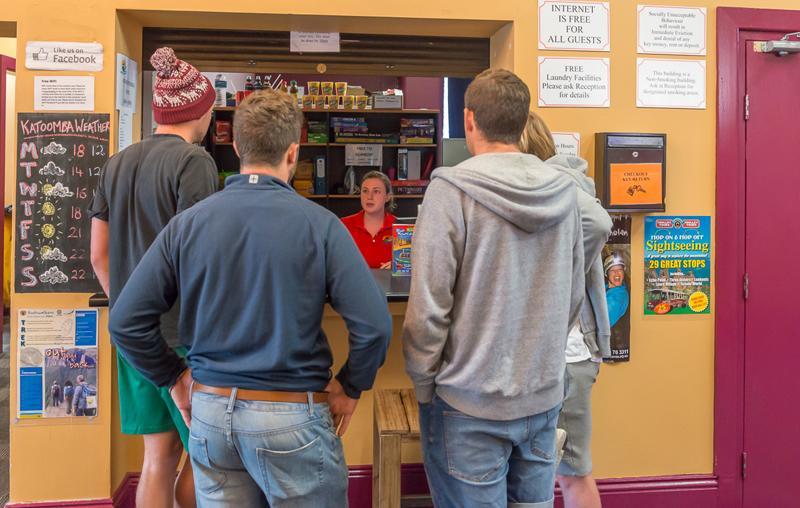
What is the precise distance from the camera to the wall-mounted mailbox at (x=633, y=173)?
255 centimetres

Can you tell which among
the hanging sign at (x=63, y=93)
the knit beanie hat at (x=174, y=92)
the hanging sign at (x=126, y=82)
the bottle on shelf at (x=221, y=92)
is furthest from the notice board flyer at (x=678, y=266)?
the bottle on shelf at (x=221, y=92)

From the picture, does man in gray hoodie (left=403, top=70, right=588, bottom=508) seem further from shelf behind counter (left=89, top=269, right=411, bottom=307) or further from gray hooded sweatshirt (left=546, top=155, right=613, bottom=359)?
shelf behind counter (left=89, top=269, right=411, bottom=307)

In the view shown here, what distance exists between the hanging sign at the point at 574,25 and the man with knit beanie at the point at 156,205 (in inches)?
53.8

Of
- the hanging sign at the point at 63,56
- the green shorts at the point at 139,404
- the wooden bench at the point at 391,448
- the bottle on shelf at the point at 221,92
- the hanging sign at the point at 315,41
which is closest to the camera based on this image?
the green shorts at the point at 139,404

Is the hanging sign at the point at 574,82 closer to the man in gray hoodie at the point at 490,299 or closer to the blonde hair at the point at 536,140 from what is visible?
the blonde hair at the point at 536,140

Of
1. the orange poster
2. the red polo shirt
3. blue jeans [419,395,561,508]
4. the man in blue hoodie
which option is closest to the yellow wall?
the orange poster

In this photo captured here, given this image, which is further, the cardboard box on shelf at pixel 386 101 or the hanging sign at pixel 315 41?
the cardboard box on shelf at pixel 386 101

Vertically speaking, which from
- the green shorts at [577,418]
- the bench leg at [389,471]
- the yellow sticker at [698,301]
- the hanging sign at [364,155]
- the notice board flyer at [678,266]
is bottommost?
the bench leg at [389,471]

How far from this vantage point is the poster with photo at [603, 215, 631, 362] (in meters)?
2.62

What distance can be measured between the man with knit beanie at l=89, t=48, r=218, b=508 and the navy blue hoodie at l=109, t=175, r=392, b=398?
41 cm

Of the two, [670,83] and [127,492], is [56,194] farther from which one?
[670,83]

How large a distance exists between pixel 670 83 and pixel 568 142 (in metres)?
0.50

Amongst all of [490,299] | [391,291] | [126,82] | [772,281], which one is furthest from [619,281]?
[126,82]

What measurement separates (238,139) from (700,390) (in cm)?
221
